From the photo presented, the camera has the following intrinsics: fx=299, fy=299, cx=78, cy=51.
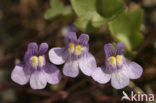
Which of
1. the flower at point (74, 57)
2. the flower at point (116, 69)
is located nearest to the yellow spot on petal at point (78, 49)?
the flower at point (74, 57)

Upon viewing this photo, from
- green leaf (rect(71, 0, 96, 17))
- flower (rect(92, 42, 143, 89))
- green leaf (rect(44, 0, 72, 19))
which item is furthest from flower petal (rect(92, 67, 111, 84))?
green leaf (rect(44, 0, 72, 19))

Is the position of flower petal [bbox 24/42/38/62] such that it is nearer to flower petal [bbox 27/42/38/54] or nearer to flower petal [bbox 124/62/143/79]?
flower petal [bbox 27/42/38/54]

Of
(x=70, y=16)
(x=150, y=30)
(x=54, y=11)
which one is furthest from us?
(x=150, y=30)

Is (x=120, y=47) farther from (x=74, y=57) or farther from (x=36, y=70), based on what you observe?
(x=36, y=70)

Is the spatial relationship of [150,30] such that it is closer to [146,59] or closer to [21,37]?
[146,59]

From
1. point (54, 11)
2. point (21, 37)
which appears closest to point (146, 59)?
point (54, 11)

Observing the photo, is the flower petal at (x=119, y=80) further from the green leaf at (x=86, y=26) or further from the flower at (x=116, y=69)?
the green leaf at (x=86, y=26)
